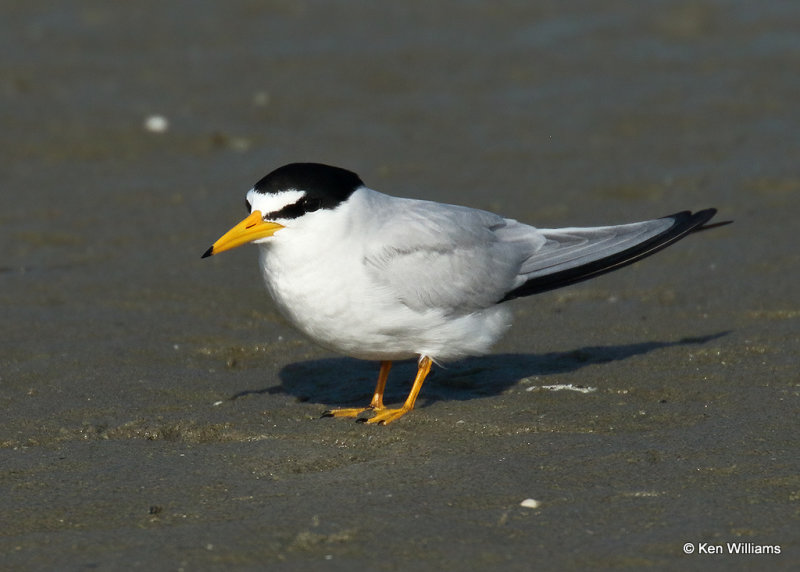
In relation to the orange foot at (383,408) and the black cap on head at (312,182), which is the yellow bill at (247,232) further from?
the orange foot at (383,408)

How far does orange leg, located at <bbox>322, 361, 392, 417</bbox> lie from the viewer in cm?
554

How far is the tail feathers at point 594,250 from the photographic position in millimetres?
5809

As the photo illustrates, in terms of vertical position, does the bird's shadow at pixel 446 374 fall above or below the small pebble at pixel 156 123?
below

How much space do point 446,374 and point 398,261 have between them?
1.05 m

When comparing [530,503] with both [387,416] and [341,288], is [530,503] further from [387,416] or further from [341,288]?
[341,288]

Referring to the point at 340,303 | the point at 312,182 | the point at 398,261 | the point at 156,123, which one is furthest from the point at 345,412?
the point at 156,123

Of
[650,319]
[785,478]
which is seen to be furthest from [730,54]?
[785,478]

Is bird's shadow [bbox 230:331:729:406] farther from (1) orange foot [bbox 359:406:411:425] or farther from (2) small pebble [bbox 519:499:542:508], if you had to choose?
(2) small pebble [bbox 519:499:542:508]

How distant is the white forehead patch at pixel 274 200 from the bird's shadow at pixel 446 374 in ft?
3.47

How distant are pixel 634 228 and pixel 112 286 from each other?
3357 millimetres

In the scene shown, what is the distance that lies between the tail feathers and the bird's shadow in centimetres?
50

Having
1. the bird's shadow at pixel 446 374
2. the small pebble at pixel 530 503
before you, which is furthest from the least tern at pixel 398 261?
the small pebble at pixel 530 503

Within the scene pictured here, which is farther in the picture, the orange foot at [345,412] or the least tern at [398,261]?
the orange foot at [345,412]

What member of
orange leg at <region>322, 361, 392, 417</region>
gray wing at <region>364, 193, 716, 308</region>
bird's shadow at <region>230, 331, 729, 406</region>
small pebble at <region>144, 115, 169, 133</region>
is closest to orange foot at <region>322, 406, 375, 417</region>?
orange leg at <region>322, 361, 392, 417</region>
